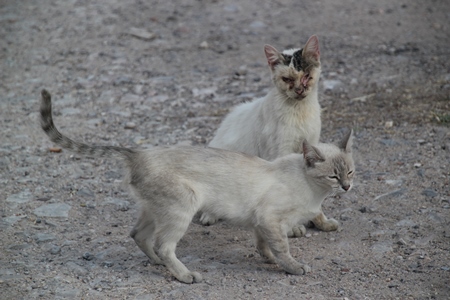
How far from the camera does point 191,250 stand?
5926mm

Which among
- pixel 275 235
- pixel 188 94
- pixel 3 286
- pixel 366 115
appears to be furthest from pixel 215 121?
pixel 3 286

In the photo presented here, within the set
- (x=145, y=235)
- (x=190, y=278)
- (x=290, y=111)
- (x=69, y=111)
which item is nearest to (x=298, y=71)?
(x=290, y=111)

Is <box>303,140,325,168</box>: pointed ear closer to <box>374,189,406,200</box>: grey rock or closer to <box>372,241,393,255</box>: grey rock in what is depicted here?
<box>372,241,393,255</box>: grey rock

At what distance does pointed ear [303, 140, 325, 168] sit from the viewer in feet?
17.6

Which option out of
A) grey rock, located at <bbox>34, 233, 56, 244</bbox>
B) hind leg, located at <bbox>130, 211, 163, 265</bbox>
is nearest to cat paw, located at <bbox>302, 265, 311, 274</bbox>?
hind leg, located at <bbox>130, 211, 163, 265</bbox>

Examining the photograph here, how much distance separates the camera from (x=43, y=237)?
5969mm

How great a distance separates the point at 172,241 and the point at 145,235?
41 cm

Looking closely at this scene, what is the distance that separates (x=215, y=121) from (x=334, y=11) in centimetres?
443

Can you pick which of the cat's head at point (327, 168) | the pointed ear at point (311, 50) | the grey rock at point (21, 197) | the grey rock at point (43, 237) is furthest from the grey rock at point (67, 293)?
the pointed ear at point (311, 50)

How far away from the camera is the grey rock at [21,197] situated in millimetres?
6684

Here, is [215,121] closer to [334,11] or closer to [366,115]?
[366,115]

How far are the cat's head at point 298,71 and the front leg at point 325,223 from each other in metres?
1.15

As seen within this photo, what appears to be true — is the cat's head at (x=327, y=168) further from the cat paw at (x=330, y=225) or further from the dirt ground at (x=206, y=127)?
the cat paw at (x=330, y=225)

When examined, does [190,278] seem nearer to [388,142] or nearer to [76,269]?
[76,269]
